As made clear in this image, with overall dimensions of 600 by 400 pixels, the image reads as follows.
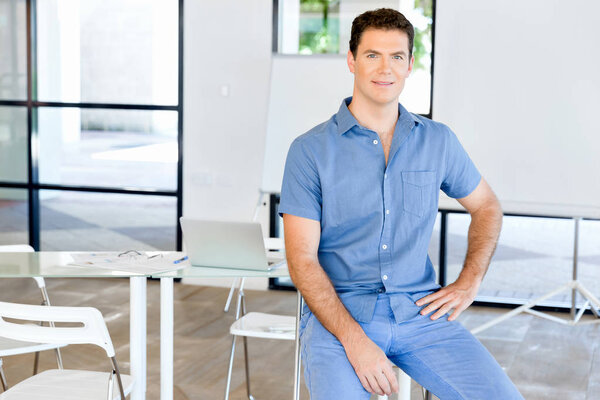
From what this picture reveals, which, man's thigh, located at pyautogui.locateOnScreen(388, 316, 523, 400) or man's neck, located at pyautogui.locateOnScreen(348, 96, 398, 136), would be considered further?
man's neck, located at pyautogui.locateOnScreen(348, 96, 398, 136)

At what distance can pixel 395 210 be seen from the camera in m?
2.29

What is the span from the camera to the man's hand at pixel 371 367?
6.77 feet

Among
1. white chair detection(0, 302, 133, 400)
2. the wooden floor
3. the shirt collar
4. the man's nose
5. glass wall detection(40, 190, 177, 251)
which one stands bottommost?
the wooden floor

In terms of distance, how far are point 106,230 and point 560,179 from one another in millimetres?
3712

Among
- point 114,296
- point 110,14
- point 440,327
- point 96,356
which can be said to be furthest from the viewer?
point 110,14

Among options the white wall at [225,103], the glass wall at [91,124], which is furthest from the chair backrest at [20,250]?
the glass wall at [91,124]

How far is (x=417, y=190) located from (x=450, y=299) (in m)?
0.32

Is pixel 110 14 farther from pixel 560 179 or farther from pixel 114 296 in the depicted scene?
pixel 560 179

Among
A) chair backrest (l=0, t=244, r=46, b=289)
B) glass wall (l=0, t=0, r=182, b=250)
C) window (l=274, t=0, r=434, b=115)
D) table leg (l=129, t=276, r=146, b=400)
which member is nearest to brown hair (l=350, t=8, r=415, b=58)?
table leg (l=129, t=276, r=146, b=400)

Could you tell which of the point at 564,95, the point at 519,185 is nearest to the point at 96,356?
the point at 519,185

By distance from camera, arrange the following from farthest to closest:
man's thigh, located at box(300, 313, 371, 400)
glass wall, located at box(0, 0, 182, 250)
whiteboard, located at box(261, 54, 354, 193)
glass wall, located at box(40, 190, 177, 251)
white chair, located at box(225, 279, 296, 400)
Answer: glass wall, located at box(40, 190, 177, 251) < glass wall, located at box(0, 0, 182, 250) < whiteboard, located at box(261, 54, 354, 193) < white chair, located at box(225, 279, 296, 400) < man's thigh, located at box(300, 313, 371, 400)

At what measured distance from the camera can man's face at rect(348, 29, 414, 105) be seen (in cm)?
225

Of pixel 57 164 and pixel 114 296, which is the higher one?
pixel 57 164

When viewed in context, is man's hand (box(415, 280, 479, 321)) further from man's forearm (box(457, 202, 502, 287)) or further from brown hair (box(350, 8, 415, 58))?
brown hair (box(350, 8, 415, 58))
